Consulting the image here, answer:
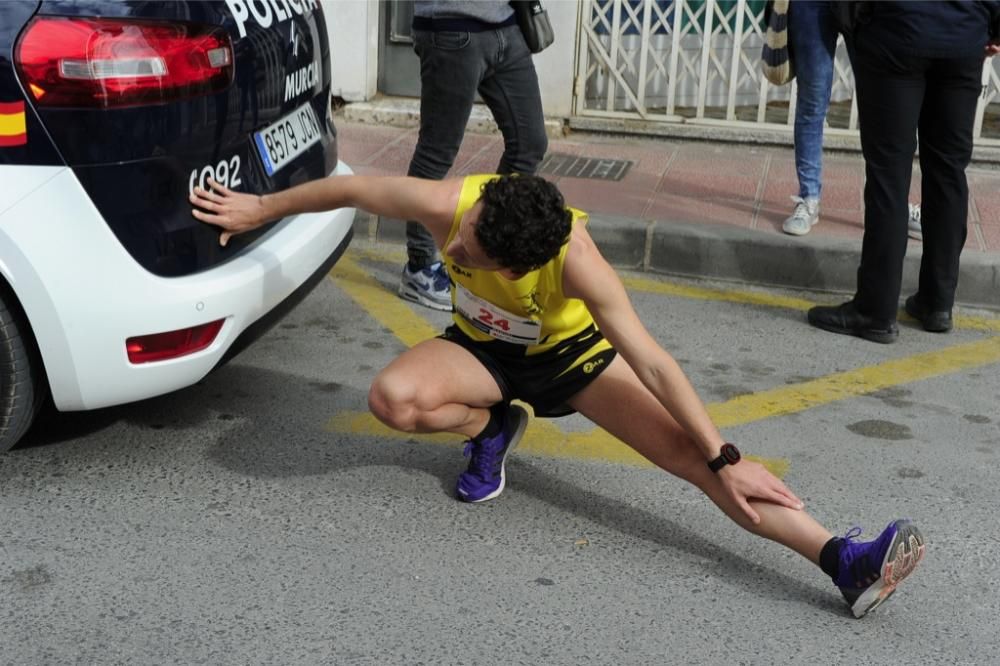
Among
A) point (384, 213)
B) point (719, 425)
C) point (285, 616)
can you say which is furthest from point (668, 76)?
point (285, 616)

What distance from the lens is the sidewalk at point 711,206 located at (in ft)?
17.4

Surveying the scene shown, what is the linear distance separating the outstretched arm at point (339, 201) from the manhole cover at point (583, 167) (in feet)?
11.0

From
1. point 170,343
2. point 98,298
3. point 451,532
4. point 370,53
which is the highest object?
point 370,53

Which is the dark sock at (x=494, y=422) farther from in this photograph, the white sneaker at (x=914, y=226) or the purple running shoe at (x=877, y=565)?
the white sneaker at (x=914, y=226)

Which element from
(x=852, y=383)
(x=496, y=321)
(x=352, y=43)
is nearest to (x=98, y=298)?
(x=496, y=321)

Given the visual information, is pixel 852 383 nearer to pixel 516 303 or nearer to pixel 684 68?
pixel 516 303

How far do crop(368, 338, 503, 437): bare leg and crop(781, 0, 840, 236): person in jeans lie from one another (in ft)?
8.58

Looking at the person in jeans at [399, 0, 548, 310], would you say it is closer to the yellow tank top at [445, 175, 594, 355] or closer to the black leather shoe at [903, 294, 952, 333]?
the yellow tank top at [445, 175, 594, 355]

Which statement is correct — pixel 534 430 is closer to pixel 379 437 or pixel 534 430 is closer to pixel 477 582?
pixel 379 437

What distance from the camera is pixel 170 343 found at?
3100 millimetres

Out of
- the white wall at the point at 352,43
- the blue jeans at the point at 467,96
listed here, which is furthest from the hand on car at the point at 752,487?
the white wall at the point at 352,43

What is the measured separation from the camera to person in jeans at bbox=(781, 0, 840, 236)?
5.40 metres

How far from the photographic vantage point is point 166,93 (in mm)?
3004

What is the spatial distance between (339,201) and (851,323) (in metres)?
2.30
